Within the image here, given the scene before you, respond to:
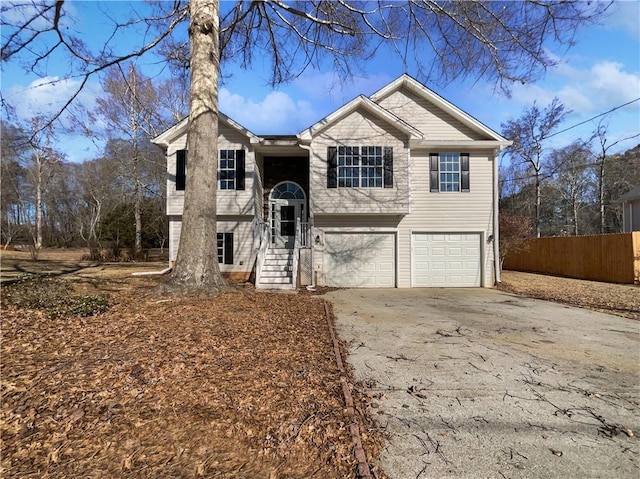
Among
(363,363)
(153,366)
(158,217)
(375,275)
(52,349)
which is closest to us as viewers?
(153,366)

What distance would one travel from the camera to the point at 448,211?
13758mm

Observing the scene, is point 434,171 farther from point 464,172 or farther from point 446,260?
point 446,260

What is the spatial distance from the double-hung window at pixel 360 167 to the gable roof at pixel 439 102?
108 inches

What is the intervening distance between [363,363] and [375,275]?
29.4 ft

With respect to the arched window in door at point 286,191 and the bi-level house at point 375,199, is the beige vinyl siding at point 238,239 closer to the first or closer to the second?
the bi-level house at point 375,199

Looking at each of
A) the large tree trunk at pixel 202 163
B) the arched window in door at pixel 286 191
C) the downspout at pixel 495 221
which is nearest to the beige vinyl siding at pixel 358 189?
the arched window in door at pixel 286 191

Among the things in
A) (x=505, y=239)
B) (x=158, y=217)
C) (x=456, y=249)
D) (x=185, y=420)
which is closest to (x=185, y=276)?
(x=185, y=420)

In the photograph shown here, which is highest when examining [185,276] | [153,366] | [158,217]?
[158,217]

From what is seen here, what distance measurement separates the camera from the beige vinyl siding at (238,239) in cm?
1366

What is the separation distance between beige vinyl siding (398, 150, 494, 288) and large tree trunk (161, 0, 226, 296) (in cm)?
776

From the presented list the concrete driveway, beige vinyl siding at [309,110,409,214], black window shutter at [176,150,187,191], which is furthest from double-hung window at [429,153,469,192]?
black window shutter at [176,150,187,191]

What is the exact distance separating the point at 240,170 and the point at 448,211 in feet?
25.6

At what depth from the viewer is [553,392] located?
3.92 metres

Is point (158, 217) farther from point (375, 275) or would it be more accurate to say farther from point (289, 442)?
point (289, 442)
